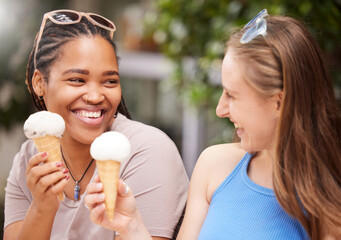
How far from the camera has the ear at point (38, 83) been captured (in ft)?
5.56

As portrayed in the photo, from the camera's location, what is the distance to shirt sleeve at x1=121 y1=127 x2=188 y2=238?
163cm

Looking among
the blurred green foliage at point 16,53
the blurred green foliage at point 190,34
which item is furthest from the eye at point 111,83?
the blurred green foliage at point 16,53

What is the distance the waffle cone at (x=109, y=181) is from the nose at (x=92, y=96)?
34cm

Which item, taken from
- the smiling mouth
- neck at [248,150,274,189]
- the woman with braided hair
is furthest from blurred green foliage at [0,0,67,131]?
neck at [248,150,274,189]

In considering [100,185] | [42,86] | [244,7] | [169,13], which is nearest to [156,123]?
[169,13]

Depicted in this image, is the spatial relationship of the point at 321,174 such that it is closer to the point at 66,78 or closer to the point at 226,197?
the point at 226,197

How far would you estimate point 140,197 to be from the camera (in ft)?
5.37

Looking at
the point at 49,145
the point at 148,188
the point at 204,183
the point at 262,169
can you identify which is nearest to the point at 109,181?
the point at 49,145

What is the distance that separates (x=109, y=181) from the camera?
4.22 feet

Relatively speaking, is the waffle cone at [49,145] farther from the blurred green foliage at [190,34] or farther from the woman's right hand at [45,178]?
the blurred green foliage at [190,34]

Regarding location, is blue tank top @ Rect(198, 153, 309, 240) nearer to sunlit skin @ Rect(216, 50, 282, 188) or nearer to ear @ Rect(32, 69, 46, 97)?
sunlit skin @ Rect(216, 50, 282, 188)

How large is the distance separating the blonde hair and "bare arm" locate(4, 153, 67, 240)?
0.65m

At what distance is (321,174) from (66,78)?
2.88 ft

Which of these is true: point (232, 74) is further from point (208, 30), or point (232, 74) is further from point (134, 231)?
point (208, 30)
